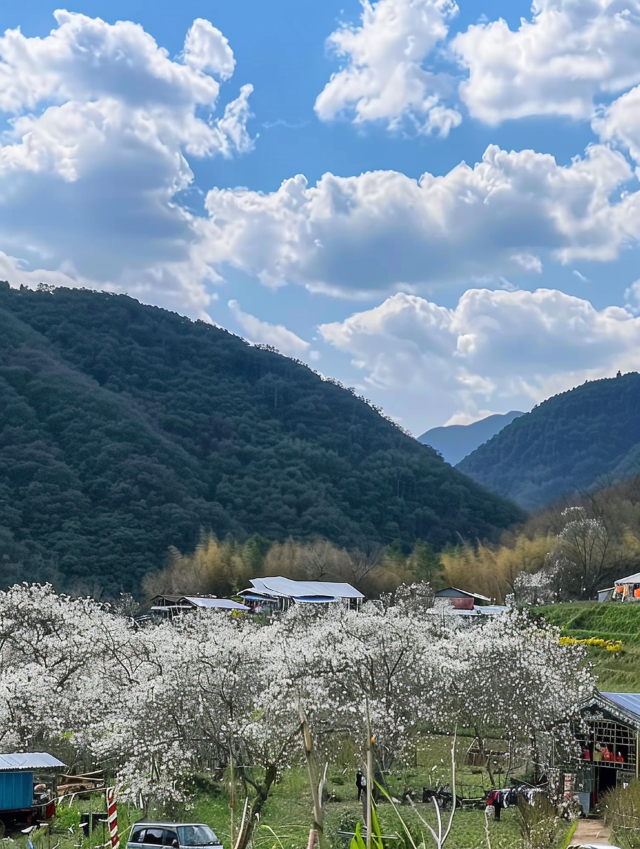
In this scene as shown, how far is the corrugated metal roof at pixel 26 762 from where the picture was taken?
19266 millimetres

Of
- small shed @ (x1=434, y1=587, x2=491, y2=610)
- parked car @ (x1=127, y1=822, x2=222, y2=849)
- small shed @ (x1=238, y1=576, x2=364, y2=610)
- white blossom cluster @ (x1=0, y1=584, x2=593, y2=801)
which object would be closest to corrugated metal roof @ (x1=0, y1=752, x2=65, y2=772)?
white blossom cluster @ (x1=0, y1=584, x2=593, y2=801)

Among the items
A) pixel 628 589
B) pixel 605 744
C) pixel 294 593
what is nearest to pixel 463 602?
pixel 294 593

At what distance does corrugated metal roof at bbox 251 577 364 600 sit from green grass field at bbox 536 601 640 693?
18066 mm

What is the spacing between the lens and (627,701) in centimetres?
2175

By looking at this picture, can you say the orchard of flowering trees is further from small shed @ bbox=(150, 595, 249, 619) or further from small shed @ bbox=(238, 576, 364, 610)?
small shed @ bbox=(238, 576, 364, 610)

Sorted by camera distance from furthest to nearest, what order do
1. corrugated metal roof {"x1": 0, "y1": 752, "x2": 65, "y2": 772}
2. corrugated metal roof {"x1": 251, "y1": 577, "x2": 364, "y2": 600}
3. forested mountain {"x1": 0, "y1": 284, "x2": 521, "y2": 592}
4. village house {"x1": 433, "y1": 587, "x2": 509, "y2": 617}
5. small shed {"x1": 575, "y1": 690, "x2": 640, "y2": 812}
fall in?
forested mountain {"x1": 0, "y1": 284, "x2": 521, "y2": 592}
corrugated metal roof {"x1": 251, "y1": 577, "x2": 364, "y2": 600}
village house {"x1": 433, "y1": 587, "x2": 509, "y2": 617}
small shed {"x1": 575, "y1": 690, "x2": 640, "y2": 812}
corrugated metal roof {"x1": 0, "y1": 752, "x2": 65, "y2": 772}

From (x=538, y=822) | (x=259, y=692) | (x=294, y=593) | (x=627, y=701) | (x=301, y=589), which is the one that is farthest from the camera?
(x=301, y=589)

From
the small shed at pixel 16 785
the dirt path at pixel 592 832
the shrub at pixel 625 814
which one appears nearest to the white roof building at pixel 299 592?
the dirt path at pixel 592 832

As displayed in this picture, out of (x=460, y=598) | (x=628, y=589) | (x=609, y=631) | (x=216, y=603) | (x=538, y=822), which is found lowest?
(x=538, y=822)

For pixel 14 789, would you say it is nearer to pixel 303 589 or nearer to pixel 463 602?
pixel 303 589

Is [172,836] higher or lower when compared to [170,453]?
lower

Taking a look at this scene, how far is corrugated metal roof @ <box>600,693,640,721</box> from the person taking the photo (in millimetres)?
20922

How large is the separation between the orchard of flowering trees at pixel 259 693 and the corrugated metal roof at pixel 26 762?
2.05 metres

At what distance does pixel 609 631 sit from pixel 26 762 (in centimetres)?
3301
